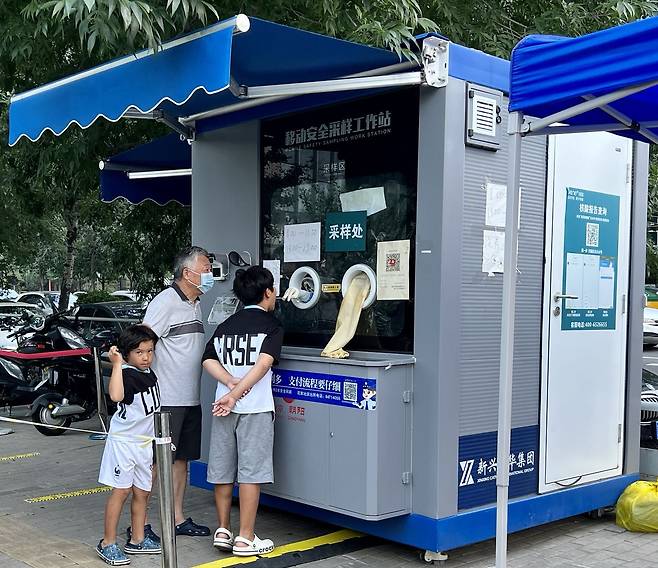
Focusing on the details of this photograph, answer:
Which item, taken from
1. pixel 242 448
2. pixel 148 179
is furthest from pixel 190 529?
pixel 148 179

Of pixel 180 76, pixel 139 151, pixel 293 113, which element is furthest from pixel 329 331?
pixel 139 151

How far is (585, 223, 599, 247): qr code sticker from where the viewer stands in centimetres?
535

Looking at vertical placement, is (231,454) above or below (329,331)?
below

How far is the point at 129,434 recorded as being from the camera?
4633 millimetres

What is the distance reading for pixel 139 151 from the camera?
761cm

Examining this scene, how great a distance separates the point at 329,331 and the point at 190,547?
61.7 inches

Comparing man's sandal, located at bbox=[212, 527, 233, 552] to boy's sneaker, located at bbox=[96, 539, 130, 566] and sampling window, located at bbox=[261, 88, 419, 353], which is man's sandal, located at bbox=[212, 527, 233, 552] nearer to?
boy's sneaker, located at bbox=[96, 539, 130, 566]

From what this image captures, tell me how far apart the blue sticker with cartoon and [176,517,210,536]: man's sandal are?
0.98 meters

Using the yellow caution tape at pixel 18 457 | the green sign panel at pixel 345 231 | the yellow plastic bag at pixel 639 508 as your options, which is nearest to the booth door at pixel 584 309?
the yellow plastic bag at pixel 639 508

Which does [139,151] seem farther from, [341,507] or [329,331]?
[341,507]

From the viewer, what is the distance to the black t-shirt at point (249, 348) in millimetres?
4719

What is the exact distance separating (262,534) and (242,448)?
30.8 inches

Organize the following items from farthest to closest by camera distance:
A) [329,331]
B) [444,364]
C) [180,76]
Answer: [329,331] → [444,364] → [180,76]

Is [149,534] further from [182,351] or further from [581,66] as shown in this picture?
[581,66]
